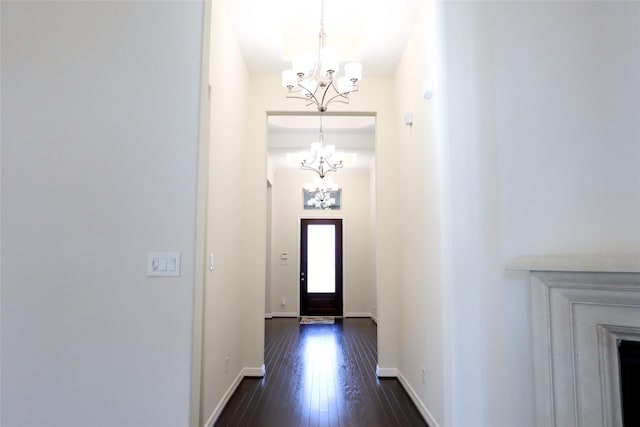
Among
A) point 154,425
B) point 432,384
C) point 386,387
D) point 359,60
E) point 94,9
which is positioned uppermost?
point 359,60

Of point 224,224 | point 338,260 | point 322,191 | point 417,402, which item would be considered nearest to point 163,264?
point 224,224

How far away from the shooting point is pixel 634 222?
177cm

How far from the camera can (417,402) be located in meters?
3.17

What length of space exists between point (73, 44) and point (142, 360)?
1.66m

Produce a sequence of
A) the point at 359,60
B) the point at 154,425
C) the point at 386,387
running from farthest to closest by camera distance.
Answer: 1. the point at 359,60
2. the point at 386,387
3. the point at 154,425

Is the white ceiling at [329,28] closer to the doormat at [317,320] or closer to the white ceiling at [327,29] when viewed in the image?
the white ceiling at [327,29]

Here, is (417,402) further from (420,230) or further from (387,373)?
(420,230)

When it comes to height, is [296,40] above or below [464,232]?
above

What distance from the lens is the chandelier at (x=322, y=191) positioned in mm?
6950

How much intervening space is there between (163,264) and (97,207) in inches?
17.5

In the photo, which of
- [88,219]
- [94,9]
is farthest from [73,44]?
[88,219]

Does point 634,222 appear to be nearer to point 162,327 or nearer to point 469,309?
point 469,309

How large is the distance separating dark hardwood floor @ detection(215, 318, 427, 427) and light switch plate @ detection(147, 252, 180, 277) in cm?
167

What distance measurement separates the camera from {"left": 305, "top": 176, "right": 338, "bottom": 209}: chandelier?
6950 millimetres
